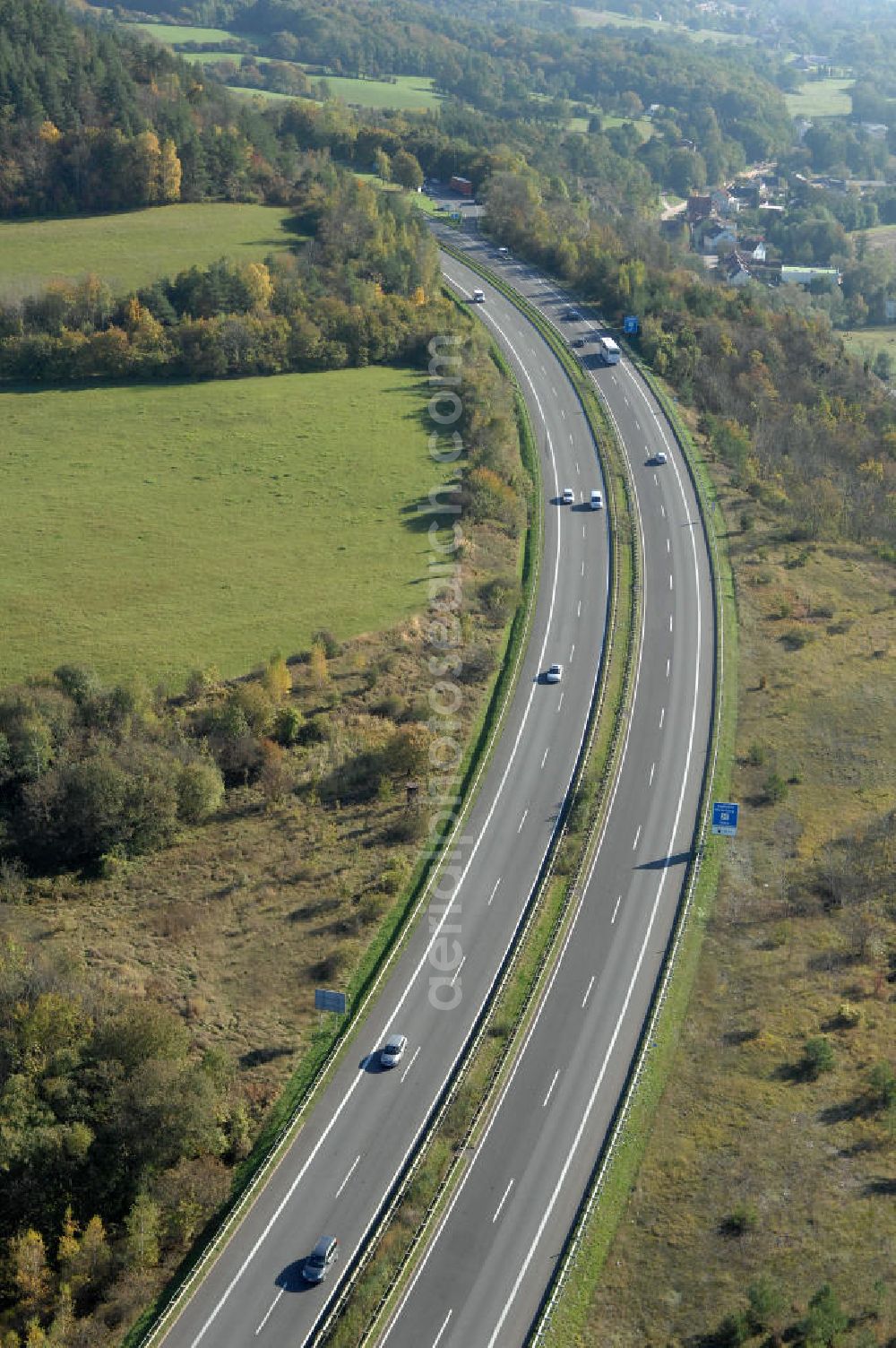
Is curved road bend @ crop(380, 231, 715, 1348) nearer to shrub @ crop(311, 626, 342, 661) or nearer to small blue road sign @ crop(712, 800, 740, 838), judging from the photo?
small blue road sign @ crop(712, 800, 740, 838)

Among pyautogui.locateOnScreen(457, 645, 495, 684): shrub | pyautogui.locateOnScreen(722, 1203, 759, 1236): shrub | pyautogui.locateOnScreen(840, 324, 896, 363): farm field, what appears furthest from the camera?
pyautogui.locateOnScreen(840, 324, 896, 363): farm field

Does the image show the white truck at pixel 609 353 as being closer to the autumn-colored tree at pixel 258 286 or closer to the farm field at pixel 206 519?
the farm field at pixel 206 519

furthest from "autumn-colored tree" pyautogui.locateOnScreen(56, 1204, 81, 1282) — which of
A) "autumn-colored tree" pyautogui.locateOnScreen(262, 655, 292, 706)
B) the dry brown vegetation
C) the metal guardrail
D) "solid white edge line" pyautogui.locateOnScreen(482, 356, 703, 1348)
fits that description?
"autumn-colored tree" pyautogui.locateOnScreen(262, 655, 292, 706)

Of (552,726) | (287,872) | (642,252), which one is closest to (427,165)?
(642,252)

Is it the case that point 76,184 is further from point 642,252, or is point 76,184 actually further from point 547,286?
point 642,252

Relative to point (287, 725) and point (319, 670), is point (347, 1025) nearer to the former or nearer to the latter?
point (287, 725)

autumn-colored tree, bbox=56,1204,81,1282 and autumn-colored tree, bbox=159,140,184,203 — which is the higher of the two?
autumn-colored tree, bbox=159,140,184,203

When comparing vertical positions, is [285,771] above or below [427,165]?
below
